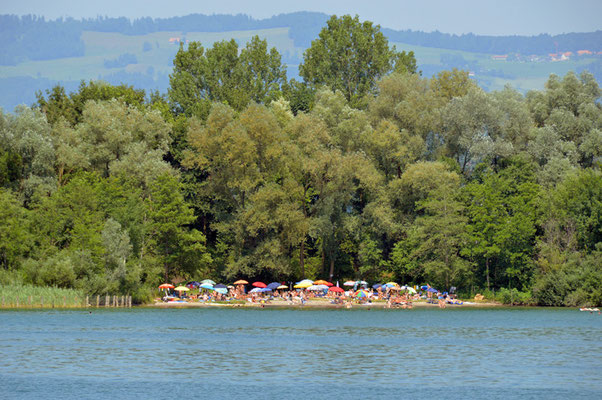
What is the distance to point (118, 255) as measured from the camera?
83.9 meters

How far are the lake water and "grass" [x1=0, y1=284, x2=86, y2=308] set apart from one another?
106cm

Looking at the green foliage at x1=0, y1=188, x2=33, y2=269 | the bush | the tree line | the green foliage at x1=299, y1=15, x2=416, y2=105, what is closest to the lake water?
the green foliage at x1=0, y1=188, x2=33, y2=269

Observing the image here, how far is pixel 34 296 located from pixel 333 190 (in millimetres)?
35059

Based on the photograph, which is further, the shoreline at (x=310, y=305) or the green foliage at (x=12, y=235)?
the shoreline at (x=310, y=305)

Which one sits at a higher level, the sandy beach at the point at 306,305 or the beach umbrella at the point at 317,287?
the beach umbrella at the point at 317,287

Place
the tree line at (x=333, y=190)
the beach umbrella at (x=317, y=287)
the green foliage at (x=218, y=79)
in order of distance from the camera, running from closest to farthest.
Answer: the tree line at (x=333, y=190), the beach umbrella at (x=317, y=287), the green foliage at (x=218, y=79)

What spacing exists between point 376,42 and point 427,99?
23864 millimetres

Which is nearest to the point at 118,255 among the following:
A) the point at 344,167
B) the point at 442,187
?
the point at 344,167

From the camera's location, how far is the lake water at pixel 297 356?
40.4m

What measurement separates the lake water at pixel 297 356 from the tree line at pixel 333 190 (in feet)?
32.2

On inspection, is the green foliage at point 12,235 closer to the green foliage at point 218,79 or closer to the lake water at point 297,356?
the lake water at point 297,356

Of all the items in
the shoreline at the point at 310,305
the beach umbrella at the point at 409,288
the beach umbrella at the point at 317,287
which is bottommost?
the shoreline at the point at 310,305

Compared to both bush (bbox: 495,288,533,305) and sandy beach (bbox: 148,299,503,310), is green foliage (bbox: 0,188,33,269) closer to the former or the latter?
sandy beach (bbox: 148,299,503,310)

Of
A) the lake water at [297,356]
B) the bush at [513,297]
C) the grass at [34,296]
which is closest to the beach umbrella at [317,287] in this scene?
the lake water at [297,356]
